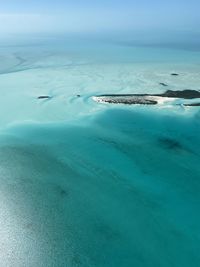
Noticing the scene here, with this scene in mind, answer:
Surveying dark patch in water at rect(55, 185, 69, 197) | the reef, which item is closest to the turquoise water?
dark patch in water at rect(55, 185, 69, 197)

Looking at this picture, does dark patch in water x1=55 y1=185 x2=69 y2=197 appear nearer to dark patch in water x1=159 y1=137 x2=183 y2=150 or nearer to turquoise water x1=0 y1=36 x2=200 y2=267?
turquoise water x1=0 y1=36 x2=200 y2=267

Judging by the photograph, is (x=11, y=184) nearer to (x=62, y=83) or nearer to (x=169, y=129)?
(x=169, y=129)

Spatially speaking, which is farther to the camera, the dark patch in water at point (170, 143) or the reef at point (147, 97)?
the reef at point (147, 97)

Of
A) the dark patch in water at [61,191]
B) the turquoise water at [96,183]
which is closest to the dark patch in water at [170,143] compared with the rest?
the turquoise water at [96,183]

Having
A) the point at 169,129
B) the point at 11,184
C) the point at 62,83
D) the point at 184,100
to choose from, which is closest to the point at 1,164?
the point at 11,184

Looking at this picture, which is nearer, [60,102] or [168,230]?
[168,230]

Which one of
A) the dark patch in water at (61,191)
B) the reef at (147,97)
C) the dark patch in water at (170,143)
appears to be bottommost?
the reef at (147,97)

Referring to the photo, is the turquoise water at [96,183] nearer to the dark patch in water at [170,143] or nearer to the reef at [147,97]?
the dark patch in water at [170,143]

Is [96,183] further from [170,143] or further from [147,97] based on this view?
[147,97]
